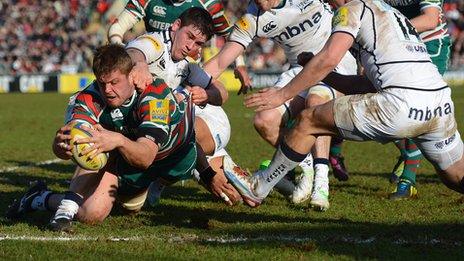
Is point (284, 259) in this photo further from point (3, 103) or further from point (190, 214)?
point (3, 103)

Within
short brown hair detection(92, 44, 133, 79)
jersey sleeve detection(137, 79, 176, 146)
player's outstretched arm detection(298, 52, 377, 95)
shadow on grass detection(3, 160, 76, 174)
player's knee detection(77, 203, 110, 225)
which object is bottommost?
shadow on grass detection(3, 160, 76, 174)

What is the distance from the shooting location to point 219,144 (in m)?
9.20

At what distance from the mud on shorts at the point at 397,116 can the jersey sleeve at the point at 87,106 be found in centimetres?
185

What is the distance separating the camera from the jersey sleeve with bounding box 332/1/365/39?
6664 mm

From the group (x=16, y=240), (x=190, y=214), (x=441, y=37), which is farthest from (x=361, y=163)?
(x=16, y=240)

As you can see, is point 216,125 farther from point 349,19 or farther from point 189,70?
point 349,19

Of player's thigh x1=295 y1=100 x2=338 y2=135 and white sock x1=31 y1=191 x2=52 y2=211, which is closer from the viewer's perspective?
player's thigh x1=295 y1=100 x2=338 y2=135

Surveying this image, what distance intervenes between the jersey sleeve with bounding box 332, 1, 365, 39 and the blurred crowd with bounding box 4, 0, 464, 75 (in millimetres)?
29374

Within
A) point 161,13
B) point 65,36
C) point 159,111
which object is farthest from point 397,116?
point 65,36

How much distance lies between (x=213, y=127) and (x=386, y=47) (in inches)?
112

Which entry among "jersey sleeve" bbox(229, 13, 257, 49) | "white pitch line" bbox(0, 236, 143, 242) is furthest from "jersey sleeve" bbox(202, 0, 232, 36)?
"white pitch line" bbox(0, 236, 143, 242)

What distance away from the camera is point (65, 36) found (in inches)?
1629

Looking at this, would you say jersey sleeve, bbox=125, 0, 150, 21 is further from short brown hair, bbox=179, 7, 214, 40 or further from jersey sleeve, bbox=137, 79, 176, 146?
jersey sleeve, bbox=137, 79, 176, 146

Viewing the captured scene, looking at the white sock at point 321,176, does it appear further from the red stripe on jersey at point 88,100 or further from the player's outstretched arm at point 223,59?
the red stripe on jersey at point 88,100
